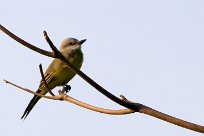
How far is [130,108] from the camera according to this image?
6.32 feet

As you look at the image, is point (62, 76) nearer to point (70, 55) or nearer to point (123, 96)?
point (70, 55)

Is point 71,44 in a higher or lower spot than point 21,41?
higher

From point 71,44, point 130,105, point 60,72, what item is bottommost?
point 130,105

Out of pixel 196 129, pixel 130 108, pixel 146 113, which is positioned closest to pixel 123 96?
pixel 130 108

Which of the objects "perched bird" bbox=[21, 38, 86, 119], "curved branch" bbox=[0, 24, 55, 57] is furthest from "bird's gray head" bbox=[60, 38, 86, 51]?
"curved branch" bbox=[0, 24, 55, 57]

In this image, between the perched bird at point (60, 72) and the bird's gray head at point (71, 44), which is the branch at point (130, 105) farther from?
the bird's gray head at point (71, 44)

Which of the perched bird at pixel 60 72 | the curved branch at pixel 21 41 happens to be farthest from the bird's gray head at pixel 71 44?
the curved branch at pixel 21 41

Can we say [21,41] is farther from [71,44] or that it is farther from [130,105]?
[71,44]

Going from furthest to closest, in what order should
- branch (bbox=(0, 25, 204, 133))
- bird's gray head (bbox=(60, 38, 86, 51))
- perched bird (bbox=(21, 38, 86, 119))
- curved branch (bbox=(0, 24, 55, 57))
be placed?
1. bird's gray head (bbox=(60, 38, 86, 51))
2. perched bird (bbox=(21, 38, 86, 119))
3. curved branch (bbox=(0, 24, 55, 57))
4. branch (bbox=(0, 25, 204, 133))

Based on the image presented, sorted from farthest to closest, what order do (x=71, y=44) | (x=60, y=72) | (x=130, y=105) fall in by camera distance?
(x=71, y=44) → (x=60, y=72) → (x=130, y=105)

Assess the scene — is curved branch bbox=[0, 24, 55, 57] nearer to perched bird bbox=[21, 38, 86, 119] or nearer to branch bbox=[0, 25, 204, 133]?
branch bbox=[0, 25, 204, 133]

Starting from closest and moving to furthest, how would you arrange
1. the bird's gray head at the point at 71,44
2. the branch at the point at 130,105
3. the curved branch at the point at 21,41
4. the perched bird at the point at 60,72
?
the branch at the point at 130,105 < the curved branch at the point at 21,41 < the perched bird at the point at 60,72 < the bird's gray head at the point at 71,44

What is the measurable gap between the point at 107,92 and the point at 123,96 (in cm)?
32

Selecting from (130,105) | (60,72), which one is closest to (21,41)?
(130,105)
